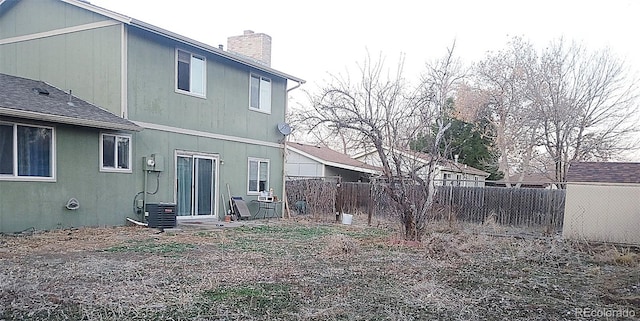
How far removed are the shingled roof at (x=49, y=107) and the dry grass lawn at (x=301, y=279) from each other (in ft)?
7.12

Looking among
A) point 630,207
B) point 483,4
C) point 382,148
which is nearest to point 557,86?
point 483,4

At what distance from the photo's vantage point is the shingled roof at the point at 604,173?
399 inches

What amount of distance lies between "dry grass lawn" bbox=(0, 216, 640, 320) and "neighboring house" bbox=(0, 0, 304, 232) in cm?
103

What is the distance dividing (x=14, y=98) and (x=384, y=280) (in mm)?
7713

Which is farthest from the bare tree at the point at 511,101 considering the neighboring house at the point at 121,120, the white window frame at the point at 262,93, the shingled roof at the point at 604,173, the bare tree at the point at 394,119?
the neighboring house at the point at 121,120

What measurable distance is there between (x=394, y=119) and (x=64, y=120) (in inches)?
259

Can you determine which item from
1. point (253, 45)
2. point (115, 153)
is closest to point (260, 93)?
point (253, 45)

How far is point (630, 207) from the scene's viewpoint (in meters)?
9.83

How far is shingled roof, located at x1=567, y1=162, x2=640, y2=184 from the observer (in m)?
10.1

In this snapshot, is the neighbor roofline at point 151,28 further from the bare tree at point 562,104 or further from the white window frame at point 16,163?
the bare tree at point 562,104

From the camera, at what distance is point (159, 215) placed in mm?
9719

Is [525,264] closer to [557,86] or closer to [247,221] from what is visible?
[247,221]

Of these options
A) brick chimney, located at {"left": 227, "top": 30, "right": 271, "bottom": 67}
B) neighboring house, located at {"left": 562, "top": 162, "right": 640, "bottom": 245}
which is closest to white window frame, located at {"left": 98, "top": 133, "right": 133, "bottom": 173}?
brick chimney, located at {"left": 227, "top": 30, "right": 271, "bottom": 67}

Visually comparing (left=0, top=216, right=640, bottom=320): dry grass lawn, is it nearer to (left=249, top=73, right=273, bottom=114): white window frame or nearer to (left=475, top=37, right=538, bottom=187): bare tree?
(left=249, top=73, right=273, bottom=114): white window frame
